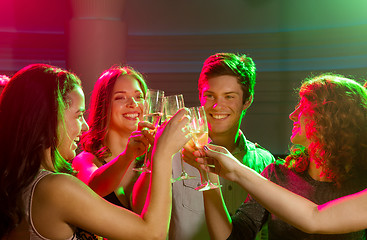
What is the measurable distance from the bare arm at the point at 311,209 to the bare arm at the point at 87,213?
1.11 feet

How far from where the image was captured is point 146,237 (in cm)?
148

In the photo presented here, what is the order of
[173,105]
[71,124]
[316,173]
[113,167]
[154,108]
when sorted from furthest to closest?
[113,167] < [316,173] < [154,108] < [173,105] < [71,124]

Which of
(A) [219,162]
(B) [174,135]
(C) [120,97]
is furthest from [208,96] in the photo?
(B) [174,135]

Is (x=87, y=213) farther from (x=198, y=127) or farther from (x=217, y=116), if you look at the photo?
(x=217, y=116)

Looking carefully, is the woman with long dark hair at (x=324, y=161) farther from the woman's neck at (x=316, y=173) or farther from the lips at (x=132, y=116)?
the lips at (x=132, y=116)

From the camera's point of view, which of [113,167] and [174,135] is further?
[113,167]

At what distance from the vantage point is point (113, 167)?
7.22 ft

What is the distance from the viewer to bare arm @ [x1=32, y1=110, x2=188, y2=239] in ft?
4.66

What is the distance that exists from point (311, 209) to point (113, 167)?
38.2 inches

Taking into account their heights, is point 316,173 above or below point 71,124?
below

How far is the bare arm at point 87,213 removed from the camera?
142 cm

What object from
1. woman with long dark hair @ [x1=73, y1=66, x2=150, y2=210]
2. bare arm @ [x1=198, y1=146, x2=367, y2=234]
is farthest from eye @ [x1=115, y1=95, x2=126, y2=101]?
bare arm @ [x1=198, y1=146, x2=367, y2=234]

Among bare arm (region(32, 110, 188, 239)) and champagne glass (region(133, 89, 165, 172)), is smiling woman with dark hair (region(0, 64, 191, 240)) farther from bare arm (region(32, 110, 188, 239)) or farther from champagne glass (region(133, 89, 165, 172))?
champagne glass (region(133, 89, 165, 172))

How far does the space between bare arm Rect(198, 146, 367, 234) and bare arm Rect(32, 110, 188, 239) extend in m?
0.34
